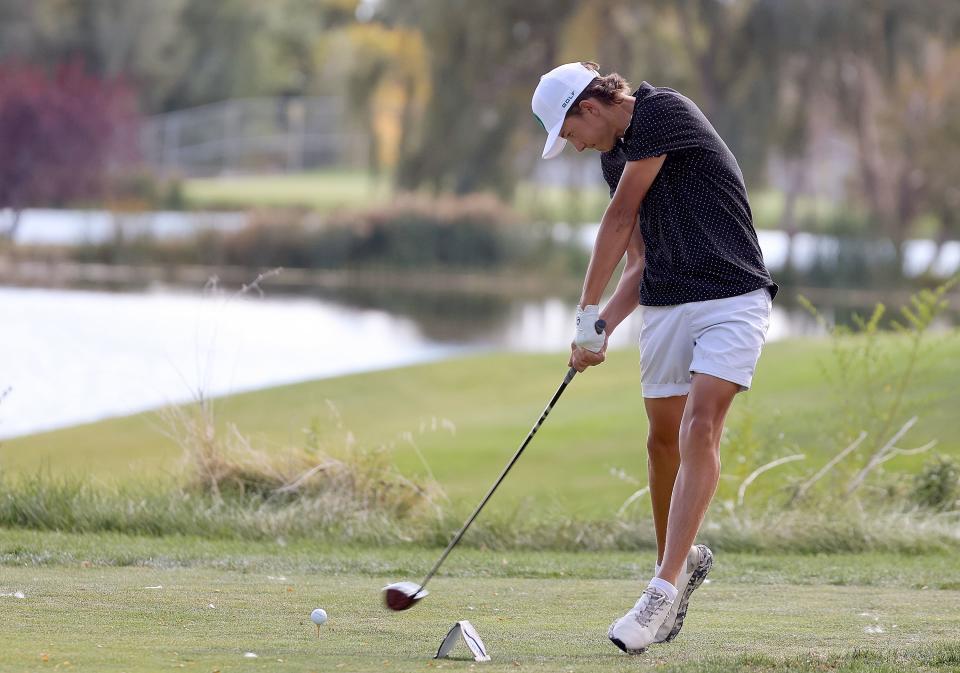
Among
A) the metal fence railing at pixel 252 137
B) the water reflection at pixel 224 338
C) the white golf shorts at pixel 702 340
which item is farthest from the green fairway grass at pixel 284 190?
the white golf shorts at pixel 702 340

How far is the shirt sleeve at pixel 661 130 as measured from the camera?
14.8 ft

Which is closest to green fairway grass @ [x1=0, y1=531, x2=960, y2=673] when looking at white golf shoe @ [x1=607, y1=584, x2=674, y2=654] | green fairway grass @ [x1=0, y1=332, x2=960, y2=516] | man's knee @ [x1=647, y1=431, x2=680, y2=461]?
white golf shoe @ [x1=607, y1=584, x2=674, y2=654]

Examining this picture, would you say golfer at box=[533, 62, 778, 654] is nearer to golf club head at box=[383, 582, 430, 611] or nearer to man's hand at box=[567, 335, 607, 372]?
man's hand at box=[567, 335, 607, 372]

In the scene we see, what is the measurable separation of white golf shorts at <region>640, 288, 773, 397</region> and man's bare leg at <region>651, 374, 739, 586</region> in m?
0.05

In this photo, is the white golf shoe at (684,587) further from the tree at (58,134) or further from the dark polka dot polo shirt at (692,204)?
the tree at (58,134)

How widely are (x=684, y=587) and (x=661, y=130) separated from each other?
4.43ft

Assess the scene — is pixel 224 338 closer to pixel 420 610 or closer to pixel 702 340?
pixel 420 610

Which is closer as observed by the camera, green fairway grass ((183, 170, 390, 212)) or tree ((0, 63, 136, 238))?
tree ((0, 63, 136, 238))

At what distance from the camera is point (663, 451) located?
4863 mm

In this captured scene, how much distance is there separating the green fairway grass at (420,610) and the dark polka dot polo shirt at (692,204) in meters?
1.06

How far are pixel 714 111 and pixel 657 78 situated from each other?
148cm

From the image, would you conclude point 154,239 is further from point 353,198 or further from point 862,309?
point 353,198

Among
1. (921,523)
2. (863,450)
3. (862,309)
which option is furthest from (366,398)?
(862,309)

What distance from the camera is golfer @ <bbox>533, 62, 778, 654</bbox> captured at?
14.8ft
